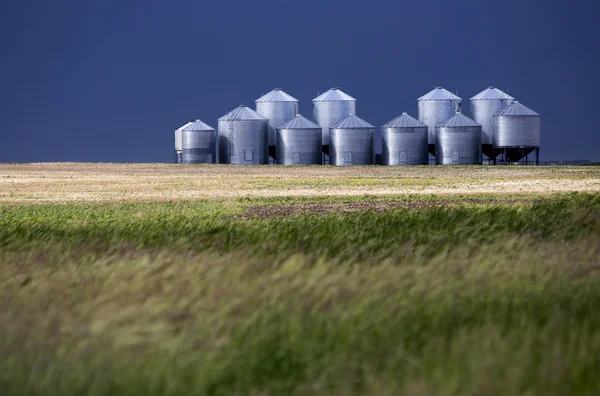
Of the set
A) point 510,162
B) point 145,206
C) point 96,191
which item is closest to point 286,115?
point 510,162

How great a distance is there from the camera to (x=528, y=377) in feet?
25.6

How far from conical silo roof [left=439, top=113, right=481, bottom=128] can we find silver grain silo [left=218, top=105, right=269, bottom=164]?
16.3 meters

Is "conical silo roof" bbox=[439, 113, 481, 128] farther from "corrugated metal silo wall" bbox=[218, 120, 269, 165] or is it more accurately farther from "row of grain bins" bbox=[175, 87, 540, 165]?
"corrugated metal silo wall" bbox=[218, 120, 269, 165]

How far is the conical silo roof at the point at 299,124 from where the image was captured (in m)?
86.1

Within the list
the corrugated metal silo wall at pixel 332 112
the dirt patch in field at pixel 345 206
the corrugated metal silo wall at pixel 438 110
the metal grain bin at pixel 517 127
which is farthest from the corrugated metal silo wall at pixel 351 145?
the dirt patch in field at pixel 345 206

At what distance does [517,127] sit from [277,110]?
22.4m

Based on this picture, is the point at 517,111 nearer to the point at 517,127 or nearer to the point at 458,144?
the point at 517,127

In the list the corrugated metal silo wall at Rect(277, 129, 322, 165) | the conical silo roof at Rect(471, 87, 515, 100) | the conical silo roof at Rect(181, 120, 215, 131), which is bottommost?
the corrugated metal silo wall at Rect(277, 129, 322, 165)

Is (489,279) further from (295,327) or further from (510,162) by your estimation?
(510,162)

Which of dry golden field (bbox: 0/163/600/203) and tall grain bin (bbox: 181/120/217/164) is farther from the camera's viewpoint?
tall grain bin (bbox: 181/120/217/164)

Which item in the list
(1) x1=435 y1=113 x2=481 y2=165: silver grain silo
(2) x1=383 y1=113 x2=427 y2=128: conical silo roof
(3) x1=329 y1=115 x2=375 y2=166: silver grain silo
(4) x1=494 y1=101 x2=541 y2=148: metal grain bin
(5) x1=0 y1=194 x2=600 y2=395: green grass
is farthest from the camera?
(4) x1=494 y1=101 x2=541 y2=148: metal grain bin

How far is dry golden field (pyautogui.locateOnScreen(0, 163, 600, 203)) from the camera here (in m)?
47.1

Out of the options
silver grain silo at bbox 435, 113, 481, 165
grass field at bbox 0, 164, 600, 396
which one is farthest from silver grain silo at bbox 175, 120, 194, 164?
grass field at bbox 0, 164, 600, 396

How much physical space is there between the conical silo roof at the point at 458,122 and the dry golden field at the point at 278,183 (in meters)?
6.12
